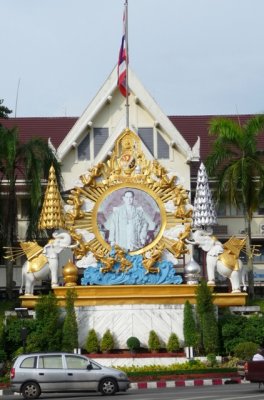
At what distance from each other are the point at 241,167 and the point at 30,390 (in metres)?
21.1

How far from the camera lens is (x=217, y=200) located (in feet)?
168

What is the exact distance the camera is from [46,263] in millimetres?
46281

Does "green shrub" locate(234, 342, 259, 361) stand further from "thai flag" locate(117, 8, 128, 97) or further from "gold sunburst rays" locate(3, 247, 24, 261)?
"thai flag" locate(117, 8, 128, 97)

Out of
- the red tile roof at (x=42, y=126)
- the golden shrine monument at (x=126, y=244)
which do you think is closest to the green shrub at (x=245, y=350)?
the golden shrine monument at (x=126, y=244)

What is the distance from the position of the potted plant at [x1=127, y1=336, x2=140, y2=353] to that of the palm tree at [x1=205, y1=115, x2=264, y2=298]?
8.04 meters

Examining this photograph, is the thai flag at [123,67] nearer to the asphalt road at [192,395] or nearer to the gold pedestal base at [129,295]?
the gold pedestal base at [129,295]

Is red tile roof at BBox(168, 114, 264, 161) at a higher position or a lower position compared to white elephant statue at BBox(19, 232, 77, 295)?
higher

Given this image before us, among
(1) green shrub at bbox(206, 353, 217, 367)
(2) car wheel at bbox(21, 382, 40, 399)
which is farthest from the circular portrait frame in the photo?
(2) car wheel at bbox(21, 382, 40, 399)

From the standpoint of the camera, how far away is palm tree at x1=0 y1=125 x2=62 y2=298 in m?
49.1

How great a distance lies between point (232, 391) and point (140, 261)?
1500cm

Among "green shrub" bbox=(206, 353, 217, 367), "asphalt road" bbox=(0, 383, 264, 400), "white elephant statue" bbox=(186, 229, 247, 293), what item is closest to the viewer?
"asphalt road" bbox=(0, 383, 264, 400)

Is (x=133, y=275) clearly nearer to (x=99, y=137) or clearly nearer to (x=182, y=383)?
(x=182, y=383)

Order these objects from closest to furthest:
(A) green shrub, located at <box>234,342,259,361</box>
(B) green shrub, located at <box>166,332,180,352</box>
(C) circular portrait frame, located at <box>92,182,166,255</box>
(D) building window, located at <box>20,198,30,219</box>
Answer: (A) green shrub, located at <box>234,342,259,361</box> < (B) green shrub, located at <box>166,332,180,352</box> < (C) circular portrait frame, located at <box>92,182,166,255</box> < (D) building window, located at <box>20,198,30,219</box>

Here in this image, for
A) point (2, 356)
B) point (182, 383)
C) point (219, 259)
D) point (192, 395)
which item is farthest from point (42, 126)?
point (192, 395)
